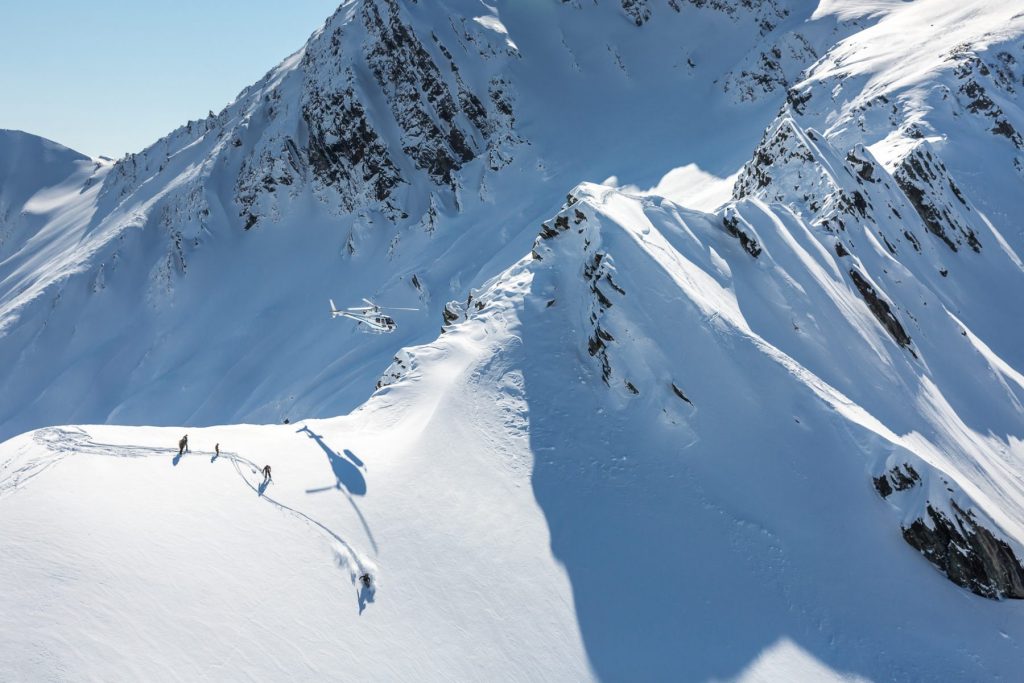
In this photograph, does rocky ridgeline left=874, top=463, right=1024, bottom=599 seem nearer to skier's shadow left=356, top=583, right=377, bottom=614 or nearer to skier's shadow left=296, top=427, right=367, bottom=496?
skier's shadow left=356, top=583, right=377, bottom=614

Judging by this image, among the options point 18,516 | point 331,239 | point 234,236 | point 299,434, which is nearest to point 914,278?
point 299,434

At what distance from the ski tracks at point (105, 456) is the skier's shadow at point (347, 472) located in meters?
1.61

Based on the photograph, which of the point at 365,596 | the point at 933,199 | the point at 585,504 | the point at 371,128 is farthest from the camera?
the point at 371,128

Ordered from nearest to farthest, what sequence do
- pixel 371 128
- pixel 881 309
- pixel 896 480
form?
pixel 896 480 → pixel 881 309 → pixel 371 128

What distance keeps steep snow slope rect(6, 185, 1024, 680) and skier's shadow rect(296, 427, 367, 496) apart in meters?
0.12

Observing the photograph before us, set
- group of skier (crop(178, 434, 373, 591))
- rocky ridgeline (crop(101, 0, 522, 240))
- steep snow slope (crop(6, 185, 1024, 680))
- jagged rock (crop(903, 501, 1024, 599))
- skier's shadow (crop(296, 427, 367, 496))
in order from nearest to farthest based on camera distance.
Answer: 1. steep snow slope (crop(6, 185, 1024, 680))
2. group of skier (crop(178, 434, 373, 591))
3. jagged rock (crop(903, 501, 1024, 599))
4. skier's shadow (crop(296, 427, 367, 496))
5. rocky ridgeline (crop(101, 0, 522, 240))

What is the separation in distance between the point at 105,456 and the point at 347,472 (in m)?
6.87

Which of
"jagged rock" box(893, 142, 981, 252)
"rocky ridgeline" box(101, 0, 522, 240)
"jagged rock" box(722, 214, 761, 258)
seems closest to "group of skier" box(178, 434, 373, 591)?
"jagged rock" box(722, 214, 761, 258)

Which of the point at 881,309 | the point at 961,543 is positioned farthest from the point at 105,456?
the point at 881,309

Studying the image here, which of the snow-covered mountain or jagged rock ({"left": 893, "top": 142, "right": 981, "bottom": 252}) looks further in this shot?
jagged rock ({"left": 893, "top": 142, "right": 981, "bottom": 252})

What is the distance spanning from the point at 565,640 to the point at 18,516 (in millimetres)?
13221

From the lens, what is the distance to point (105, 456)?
18312 millimetres

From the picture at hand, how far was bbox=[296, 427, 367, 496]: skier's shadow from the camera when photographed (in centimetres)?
1841

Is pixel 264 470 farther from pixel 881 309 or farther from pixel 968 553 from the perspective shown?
pixel 881 309
